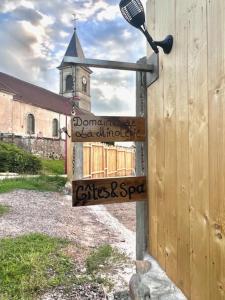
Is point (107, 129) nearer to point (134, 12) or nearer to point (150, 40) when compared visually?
point (150, 40)

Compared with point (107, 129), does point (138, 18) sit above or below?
above

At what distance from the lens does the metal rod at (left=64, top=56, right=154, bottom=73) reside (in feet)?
7.05

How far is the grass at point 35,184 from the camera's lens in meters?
9.53

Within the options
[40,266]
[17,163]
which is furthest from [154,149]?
[17,163]

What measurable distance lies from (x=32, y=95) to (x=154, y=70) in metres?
30.4

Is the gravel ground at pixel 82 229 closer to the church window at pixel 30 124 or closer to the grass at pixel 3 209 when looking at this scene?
the grass at pixel 3 209

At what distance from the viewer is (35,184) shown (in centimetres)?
1031

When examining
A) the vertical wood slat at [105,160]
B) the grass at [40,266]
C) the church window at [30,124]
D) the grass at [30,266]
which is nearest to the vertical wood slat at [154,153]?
the grass at [40,266]

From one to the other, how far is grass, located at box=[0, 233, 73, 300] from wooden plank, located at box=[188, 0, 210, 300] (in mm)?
1652

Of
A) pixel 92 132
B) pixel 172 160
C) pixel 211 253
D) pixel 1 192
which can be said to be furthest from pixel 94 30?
pixel 211 253

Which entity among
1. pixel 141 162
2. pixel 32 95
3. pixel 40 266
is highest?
pixel 32 95

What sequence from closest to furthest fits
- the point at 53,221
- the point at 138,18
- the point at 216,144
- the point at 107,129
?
1. the point at 216,144
2. the point at 138,18
3. the point at 107,129
4. the point at 53,221

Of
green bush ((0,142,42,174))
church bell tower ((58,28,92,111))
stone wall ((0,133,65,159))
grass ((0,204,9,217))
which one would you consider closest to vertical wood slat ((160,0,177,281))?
grass ((0,204,9,217))

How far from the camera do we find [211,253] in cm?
147
